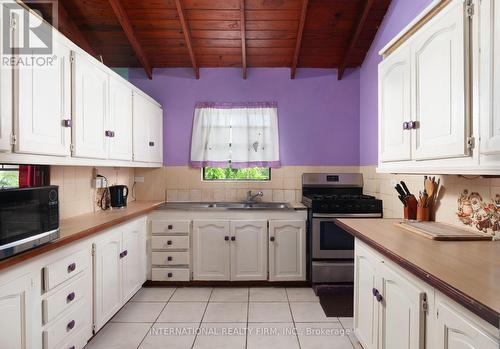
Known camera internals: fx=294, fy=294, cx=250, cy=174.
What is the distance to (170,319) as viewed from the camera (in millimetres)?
2584

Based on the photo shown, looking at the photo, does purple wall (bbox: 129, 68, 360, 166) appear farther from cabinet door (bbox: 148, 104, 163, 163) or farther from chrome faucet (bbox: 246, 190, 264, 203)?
chrome faucet (bbox: 246, 190, 264, 203)

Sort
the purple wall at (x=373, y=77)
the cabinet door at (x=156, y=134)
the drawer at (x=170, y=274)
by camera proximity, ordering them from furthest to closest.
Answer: the cabinet door at (x=156, y=134)
the drawer at (x=170, y=274)
the purple wall at (x=373, y=77)

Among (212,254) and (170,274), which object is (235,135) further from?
(170,274)

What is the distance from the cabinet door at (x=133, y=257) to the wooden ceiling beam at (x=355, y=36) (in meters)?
3.02

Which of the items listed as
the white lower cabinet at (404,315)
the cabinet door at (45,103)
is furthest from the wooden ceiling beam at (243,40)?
the white lower cabinet at (404,315)

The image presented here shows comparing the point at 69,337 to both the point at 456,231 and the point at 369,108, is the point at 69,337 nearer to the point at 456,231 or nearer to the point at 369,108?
the point at 456,231

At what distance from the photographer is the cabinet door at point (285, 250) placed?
3271 mm

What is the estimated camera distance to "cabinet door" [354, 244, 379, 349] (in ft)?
5.72

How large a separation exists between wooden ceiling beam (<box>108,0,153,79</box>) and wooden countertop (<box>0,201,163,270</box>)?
1.81 meters

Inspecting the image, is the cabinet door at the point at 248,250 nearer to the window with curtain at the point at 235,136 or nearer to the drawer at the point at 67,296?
the window with curtain at the point at 235,136

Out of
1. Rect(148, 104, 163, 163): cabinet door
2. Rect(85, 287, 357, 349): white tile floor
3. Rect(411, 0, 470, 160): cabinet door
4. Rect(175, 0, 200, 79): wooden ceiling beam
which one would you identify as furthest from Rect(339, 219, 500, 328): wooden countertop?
Rect(175, 0, 200, 79): wooden ceiling beam

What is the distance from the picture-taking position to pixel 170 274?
10.7 ft

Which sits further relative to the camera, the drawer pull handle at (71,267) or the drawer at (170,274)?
the drawer at (170,274)

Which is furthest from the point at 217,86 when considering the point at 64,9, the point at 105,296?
the point at 105,296
